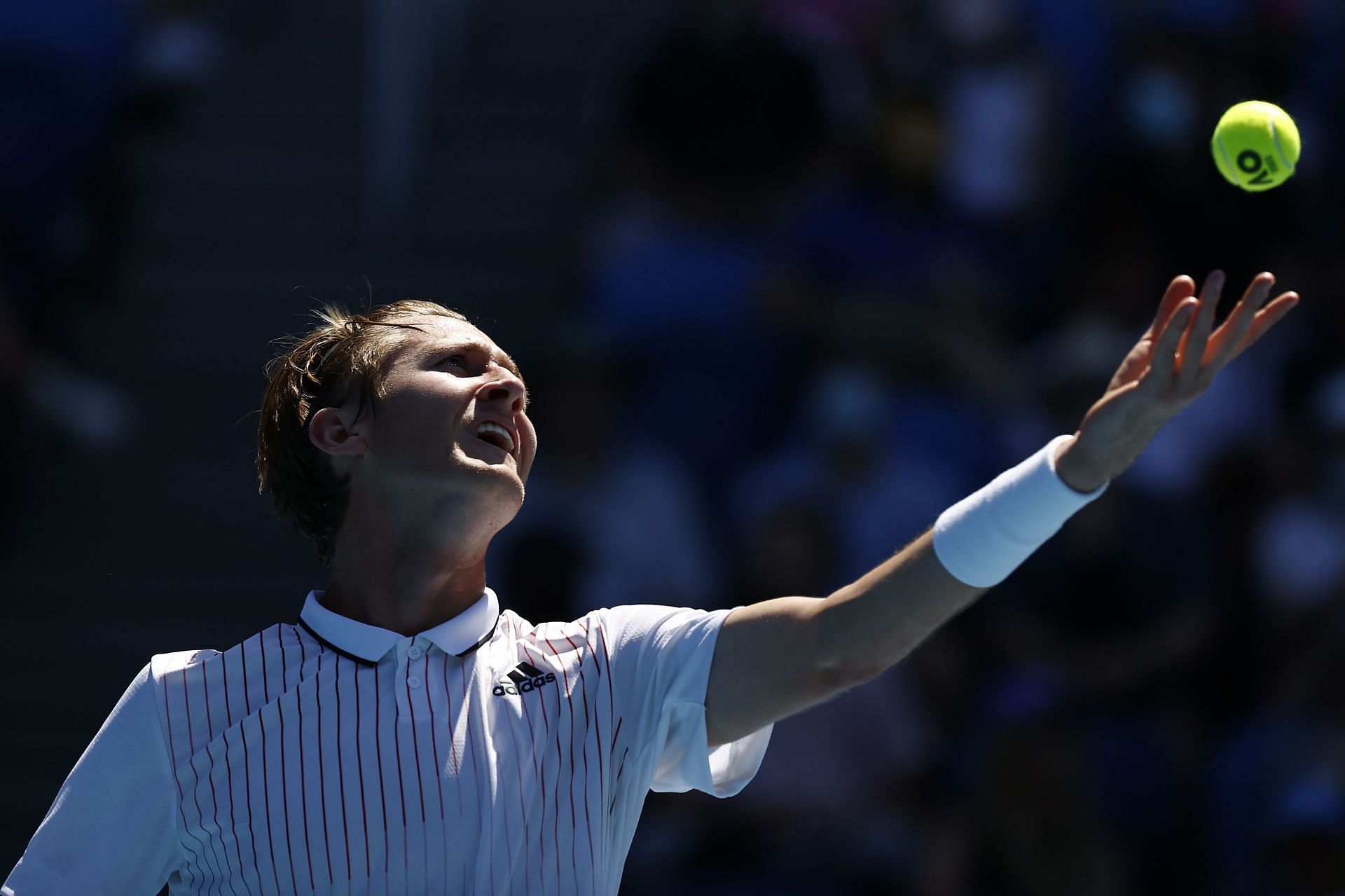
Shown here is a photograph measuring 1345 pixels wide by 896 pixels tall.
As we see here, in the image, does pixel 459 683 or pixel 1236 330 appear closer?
pixel 1236 330

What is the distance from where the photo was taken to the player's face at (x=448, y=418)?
280 centimetres

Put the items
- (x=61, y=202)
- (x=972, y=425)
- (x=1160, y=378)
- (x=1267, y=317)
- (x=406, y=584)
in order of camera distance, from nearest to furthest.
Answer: (x=1160, y=378) < (x=1267, y=317) < (x=406, y=584) < (x=972, y=425) < (x=61, y=202)

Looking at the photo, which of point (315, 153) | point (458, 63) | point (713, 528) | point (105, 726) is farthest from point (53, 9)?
point (105, 726)

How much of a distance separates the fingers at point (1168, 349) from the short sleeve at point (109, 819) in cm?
158

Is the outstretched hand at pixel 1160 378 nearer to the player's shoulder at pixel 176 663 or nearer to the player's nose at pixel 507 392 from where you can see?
the player's nose at pixel 507 392

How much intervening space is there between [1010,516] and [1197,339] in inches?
14.8

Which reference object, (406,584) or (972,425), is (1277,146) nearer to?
(406,584)

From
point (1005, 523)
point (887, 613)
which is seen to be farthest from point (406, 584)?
point (1005, 523)

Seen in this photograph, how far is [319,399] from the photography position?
300 centimetres

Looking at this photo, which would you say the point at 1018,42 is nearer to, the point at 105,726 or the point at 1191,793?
the point at 1191,793

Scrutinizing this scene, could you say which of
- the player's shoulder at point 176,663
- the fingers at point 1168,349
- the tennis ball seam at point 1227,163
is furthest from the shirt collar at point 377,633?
the tennis ball seam at point 1227,163

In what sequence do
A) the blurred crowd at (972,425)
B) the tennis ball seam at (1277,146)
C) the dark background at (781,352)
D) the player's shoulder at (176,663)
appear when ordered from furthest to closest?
the dark background at (781,352) < the blurred crowd at (972,425) < the tennis ball seam at (1277,146) < the player's shoulder at (176,663)

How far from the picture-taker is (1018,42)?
7738mm

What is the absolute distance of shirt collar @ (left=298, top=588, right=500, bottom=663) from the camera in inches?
109
